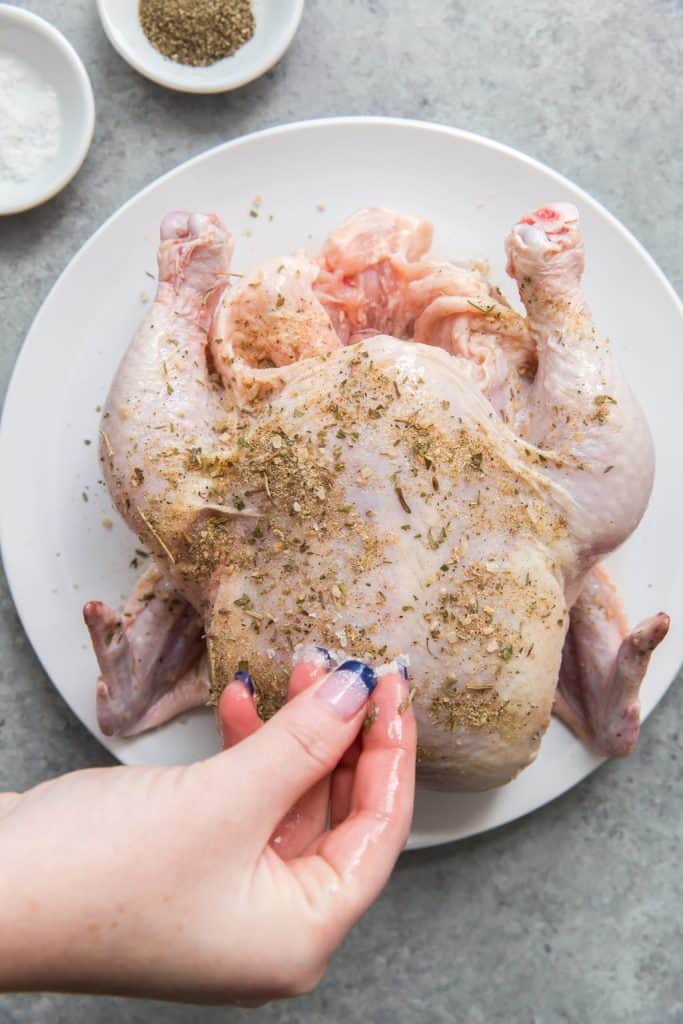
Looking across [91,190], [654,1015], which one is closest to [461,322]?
[91,190]

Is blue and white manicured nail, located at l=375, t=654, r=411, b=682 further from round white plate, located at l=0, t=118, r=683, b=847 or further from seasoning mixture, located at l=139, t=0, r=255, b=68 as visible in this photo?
seasoning mixture, located at l=139, t=0, r=255, b=68

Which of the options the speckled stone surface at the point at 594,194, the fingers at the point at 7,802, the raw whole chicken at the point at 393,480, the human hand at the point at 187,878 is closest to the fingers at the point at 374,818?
the human hand at the point at 187,878

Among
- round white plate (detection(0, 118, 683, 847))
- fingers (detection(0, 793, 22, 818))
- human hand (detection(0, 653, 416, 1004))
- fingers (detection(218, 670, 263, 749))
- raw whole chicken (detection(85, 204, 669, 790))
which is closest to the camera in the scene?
human hand (detection(0, 653, 416, 1004))

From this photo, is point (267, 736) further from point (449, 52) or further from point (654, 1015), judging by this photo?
point (449, 52)

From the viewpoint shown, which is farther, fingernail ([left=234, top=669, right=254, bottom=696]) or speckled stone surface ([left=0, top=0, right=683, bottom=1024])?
speckled stone surface ([left=0, top=0, right=683, bottom=1024])

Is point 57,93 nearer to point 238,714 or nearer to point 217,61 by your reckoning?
point 217,61

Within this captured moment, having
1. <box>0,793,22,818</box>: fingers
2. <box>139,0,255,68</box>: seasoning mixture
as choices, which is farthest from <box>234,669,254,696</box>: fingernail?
<box>139,0,255,68</box>: seasoning mixture

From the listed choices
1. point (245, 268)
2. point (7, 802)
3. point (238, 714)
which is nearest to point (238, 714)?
point (238, 714)
